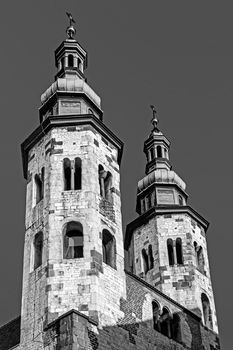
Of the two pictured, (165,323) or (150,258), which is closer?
(165,323)

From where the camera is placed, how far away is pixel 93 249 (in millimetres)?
27938

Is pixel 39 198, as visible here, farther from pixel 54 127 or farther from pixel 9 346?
pixel 9 346

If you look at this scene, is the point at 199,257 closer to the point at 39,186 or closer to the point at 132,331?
the point at 39,186

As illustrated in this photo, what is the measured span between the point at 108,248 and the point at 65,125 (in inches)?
239

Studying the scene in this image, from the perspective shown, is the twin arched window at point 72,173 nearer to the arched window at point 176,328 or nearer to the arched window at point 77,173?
the arched window at point 77,173

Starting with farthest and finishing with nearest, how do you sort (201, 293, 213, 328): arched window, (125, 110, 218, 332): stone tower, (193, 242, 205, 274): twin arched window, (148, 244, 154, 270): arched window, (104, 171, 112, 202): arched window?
(148, 244, 154, 270): arched window, (193, 242, 205, 274): twin arched window, (125, 110, 218, 332): stone tower, (201, 293, 213, 328): arched window, (104, 171, 112, 202): arched window

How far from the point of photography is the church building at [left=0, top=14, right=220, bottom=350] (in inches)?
1042

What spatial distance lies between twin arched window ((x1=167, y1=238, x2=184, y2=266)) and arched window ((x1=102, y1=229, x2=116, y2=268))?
8194mm

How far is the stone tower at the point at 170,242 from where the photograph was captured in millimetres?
35906

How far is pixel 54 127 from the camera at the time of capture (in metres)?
32.2

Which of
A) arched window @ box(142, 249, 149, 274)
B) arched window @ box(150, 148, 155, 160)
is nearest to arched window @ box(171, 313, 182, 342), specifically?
arched window @ box(142, 249, 149, 274)

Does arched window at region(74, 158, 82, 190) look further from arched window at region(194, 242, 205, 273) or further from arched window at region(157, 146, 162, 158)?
arched window at region(157, 146, 162, 158)

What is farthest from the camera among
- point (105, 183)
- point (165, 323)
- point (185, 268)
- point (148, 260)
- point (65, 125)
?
point (148, 260)

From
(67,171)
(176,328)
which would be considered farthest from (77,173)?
(176,328)
